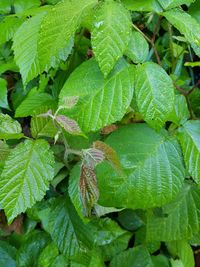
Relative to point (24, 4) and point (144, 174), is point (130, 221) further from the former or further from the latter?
point (24, 4)

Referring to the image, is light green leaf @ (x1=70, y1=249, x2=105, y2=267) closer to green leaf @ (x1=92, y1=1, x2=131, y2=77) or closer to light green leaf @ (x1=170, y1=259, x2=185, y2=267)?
light green leaf @ (x1=170, y1=259, x2=185, y2=267)

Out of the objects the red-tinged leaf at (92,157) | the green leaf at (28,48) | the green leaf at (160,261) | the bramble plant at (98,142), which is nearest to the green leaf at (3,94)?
the bramble plant at (98,142)

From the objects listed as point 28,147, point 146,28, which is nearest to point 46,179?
point 28,147

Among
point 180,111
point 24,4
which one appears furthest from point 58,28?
point 24,4

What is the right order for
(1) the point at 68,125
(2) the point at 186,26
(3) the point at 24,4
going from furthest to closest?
(3) the point at 24,4 → (2) the point at 186,26 → (1) the point at 68,125

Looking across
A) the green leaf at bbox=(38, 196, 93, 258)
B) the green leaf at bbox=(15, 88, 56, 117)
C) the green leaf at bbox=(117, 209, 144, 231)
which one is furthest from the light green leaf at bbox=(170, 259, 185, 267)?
the green leaf at bbox=(15, 88, 56, 117)

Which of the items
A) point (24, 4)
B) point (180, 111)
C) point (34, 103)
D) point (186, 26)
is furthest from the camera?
point (24, 4)

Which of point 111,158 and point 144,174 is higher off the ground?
point 111,158
